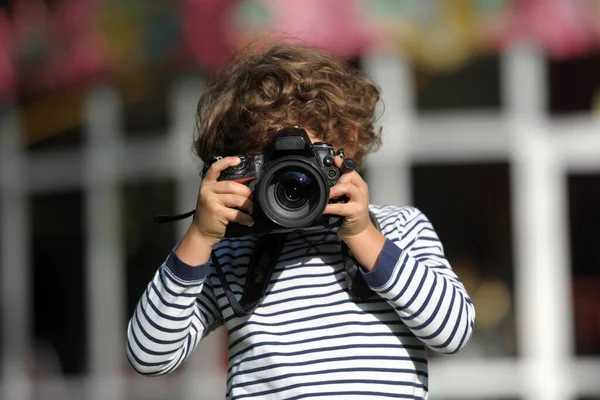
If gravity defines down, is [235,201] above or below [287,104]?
below

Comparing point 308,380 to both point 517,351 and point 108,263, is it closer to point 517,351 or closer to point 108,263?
point 517,351

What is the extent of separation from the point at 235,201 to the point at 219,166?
0.21ft

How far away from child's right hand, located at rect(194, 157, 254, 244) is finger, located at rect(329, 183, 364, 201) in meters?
0.13

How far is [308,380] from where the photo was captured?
1.54 metres

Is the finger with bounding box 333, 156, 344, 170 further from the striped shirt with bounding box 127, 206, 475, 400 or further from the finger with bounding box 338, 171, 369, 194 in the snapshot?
the striped shirt with bounding box 127, 206, 475, 400

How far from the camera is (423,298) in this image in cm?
151

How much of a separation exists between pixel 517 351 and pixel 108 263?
2190 millimetres

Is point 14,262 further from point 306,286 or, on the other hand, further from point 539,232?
point 306,286

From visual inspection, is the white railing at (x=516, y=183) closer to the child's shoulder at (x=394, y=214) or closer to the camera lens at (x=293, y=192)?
the child's shoulder at (x=394, y=214)

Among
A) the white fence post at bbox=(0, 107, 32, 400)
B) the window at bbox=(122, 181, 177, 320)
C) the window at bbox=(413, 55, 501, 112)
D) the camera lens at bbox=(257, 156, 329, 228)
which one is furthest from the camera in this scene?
the white fence post at bbox=(0, 107, 32, 400)

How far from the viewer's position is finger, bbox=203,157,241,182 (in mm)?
1529

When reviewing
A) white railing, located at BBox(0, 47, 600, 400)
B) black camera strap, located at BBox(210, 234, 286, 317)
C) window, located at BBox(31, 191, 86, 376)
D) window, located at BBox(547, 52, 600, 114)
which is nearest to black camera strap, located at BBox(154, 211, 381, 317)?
black camera strap, located at BBox(210, 234, 286, 317)

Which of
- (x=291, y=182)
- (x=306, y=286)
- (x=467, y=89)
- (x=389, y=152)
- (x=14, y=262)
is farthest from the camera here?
(x=14, y=262)

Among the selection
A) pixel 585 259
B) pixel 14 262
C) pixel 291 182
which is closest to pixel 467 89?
pixel 585 259
